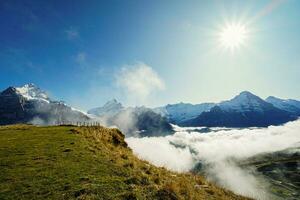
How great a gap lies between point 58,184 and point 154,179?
612 centimetres

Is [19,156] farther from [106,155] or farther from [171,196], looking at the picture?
[171,196]

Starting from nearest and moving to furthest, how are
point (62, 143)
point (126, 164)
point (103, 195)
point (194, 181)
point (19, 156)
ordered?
point (103, 195) < point (126, 164) < point (194, 181) < point (19, 156) < point (62, 143)

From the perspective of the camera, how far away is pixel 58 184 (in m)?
18.4

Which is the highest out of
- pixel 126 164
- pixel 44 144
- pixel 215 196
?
pixel 44 144

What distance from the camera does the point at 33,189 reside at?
1762cm

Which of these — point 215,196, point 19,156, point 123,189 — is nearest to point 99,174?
point 123,189

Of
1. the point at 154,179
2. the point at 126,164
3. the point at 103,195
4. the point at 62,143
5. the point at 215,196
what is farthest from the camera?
the point at 62,143

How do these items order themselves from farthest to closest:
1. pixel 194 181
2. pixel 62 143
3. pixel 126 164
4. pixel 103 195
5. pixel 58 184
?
pixel 62 143
pixel 194 181
pixel 126 164
pixel 58 184
pixel 103 195

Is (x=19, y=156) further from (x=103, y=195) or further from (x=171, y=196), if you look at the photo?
(x=171, y=196)

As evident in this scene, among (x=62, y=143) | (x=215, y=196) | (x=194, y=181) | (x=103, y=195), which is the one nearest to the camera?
(x=103, y=195)

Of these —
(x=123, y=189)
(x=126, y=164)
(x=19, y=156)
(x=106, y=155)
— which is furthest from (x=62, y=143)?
(x=123, y=189)

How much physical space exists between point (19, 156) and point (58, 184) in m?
10.4

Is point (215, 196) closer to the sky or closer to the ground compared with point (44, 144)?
closer to the ground

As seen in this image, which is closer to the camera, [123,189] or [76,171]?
[123,189]
